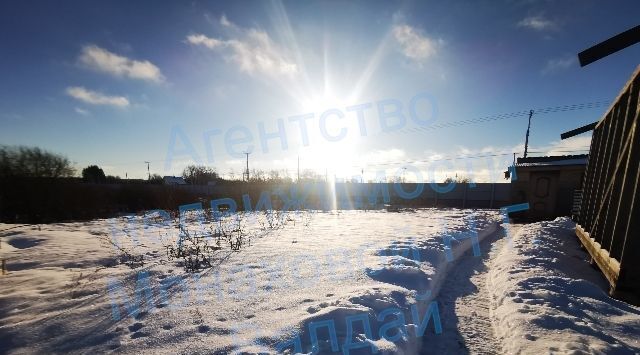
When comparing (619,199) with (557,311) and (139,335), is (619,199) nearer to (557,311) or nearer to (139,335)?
(557,311)

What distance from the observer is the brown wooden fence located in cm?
313

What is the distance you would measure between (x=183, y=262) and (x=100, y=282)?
1.24m

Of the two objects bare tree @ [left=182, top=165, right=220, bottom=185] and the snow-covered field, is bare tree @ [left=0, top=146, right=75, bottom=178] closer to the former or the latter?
the snow-covered field

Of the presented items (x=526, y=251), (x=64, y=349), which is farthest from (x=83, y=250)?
(x=526, y=251)

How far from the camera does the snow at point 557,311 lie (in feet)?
7.82

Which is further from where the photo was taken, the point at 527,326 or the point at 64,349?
the point at 527,326

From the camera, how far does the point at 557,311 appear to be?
294 centimetres

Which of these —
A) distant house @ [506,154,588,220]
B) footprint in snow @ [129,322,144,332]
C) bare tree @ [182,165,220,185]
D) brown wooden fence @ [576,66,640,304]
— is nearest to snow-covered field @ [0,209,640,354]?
footprint in snow @ [129,322,144,332]

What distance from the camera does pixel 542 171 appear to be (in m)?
14.7

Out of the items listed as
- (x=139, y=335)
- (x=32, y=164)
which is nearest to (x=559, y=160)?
(x=139, y=335)

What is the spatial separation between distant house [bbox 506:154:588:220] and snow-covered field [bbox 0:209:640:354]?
11.4 meters

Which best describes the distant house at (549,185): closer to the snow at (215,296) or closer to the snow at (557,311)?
the snow at (557,311)

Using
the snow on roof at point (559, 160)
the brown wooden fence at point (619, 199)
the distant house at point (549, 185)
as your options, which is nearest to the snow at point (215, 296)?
the brown wooden fence at point (619, 199)

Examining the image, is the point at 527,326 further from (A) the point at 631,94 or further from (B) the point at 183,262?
(B) the point at 183,262
